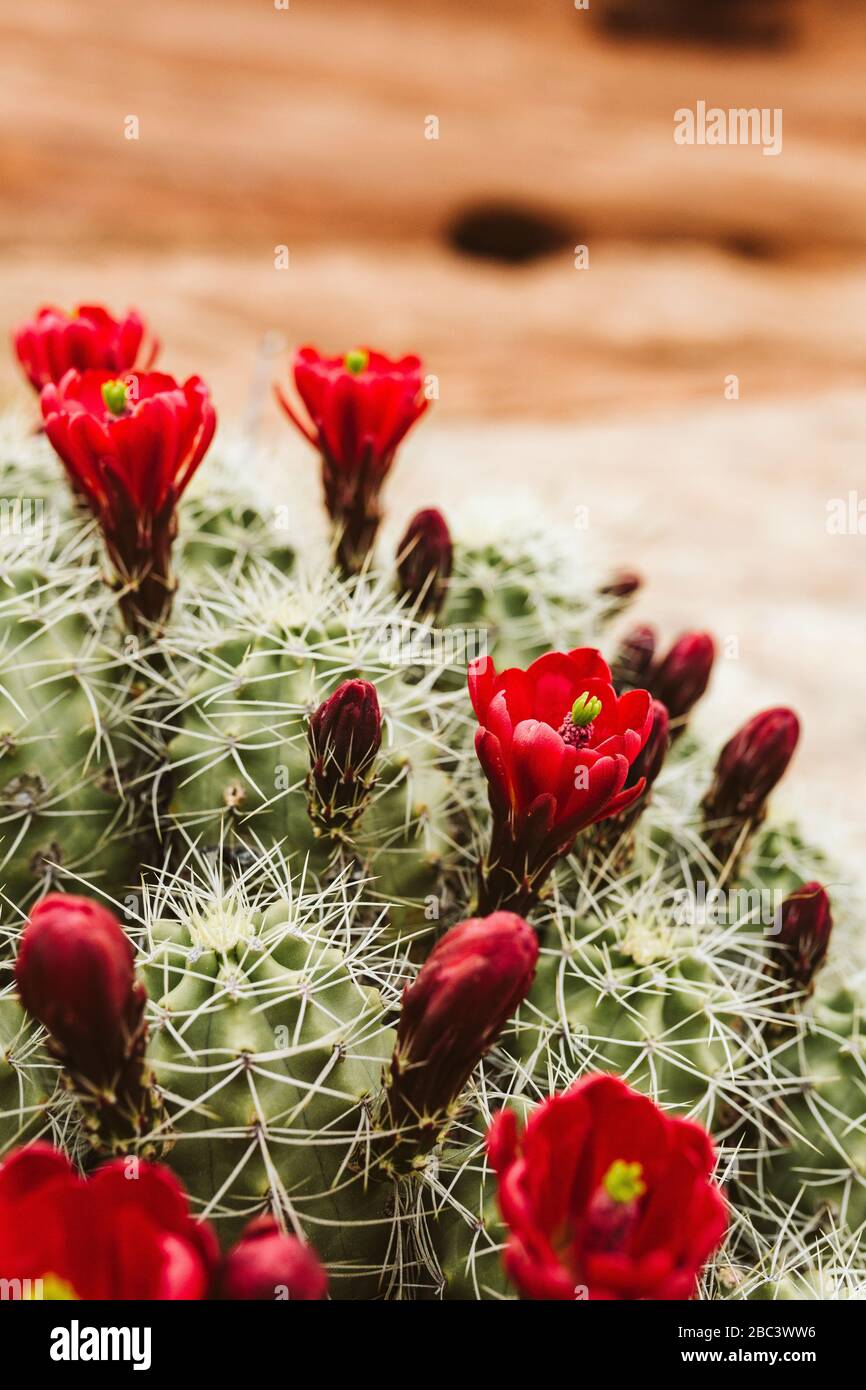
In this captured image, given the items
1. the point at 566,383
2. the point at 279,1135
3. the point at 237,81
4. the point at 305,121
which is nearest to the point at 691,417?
the point at 566,383

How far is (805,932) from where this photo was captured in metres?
1.04

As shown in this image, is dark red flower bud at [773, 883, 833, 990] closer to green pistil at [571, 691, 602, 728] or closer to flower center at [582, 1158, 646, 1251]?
green pistil at [571, 691, 602, 728]

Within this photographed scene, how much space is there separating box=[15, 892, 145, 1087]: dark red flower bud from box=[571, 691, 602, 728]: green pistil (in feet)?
1.00

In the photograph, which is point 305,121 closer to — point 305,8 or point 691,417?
point 305,8

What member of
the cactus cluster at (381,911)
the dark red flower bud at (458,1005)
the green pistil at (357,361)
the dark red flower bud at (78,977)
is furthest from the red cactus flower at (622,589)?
the dark red flower bud at (78,977)

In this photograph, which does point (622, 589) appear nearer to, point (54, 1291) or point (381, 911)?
point (381, 911)

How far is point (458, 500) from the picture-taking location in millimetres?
1510

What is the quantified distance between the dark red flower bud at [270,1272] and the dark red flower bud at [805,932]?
1.89 ft

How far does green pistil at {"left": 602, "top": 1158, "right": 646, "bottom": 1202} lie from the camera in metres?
0.59

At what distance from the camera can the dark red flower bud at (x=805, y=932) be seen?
1.03 metres

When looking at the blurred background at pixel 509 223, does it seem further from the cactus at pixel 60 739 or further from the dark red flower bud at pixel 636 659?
the cactus at pixel 60 739

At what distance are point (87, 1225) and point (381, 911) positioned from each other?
0.41m

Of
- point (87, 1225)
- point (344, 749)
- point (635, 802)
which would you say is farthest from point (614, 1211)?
point (635, 802)

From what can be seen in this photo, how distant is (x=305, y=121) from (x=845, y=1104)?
16.1 feet
